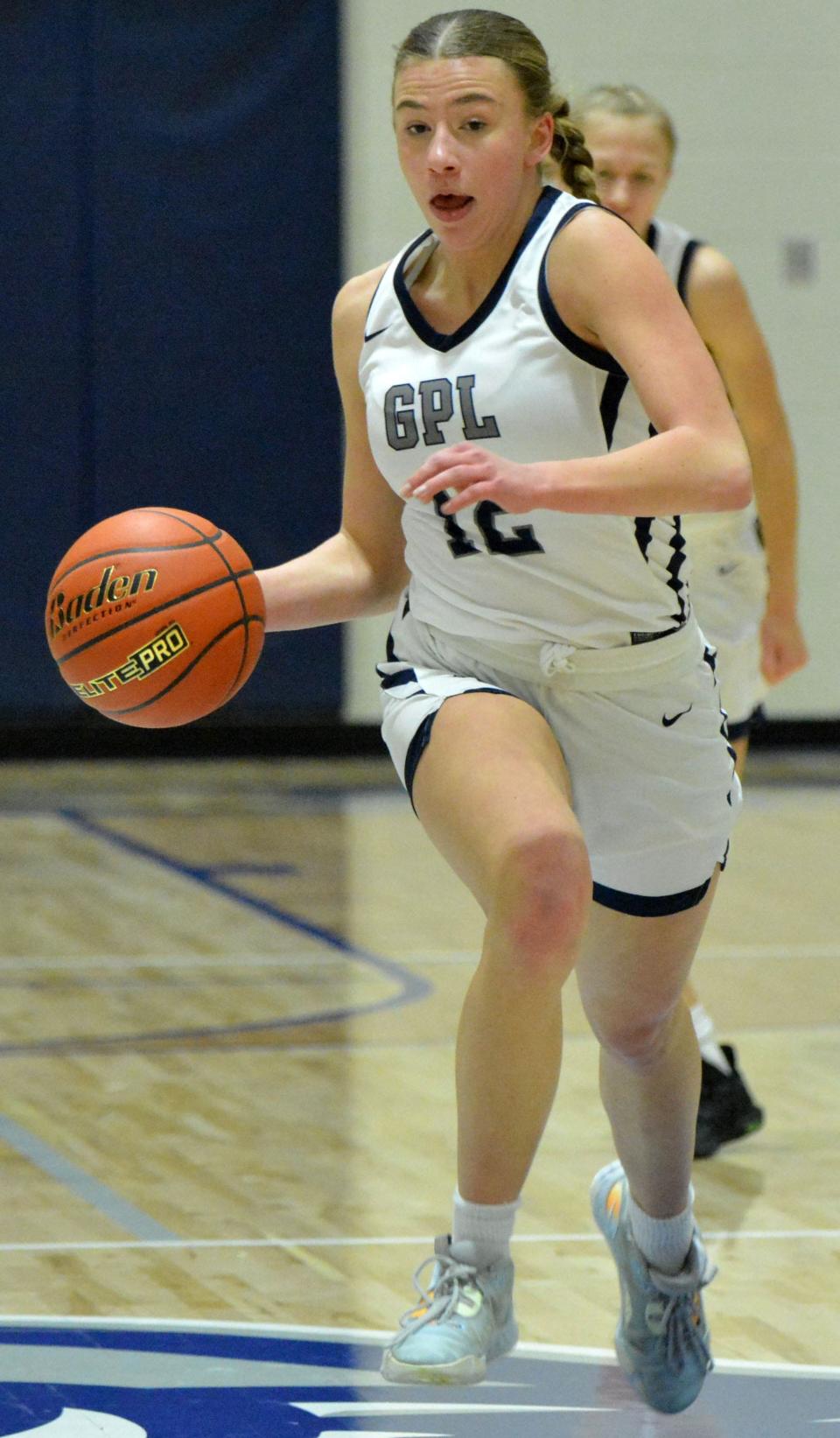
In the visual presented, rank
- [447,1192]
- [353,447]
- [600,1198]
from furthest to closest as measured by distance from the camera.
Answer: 1. [447,1192]
2. [600,1198]
3. [353,447]

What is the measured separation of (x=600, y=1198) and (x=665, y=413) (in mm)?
1254

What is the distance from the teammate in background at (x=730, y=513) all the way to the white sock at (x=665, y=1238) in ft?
3.19

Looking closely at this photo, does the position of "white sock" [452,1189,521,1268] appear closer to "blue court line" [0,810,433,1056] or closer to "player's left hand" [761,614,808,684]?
"player's left hand" [761,614,808,684]

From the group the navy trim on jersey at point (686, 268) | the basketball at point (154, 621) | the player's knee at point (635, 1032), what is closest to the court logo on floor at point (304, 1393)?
the player's knee at point (635, 1032)

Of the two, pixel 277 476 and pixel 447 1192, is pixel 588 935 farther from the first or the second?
pixel 277 476

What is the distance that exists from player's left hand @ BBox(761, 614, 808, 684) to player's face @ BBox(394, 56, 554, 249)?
66.5 inches

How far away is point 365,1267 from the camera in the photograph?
3723 mm

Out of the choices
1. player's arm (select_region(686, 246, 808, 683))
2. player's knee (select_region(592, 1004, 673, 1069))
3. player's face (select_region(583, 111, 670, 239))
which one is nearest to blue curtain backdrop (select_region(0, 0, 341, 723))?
player's arm (select_region(686, 246, 808, 683))

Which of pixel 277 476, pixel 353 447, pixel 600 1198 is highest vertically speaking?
pixel 353 447

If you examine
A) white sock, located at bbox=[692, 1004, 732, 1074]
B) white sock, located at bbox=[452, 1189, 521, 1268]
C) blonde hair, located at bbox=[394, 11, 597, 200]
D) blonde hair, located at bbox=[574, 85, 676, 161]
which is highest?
blonde hair, located at bbox=[394, 11, 597, 200]

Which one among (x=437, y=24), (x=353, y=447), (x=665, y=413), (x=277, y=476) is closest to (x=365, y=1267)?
(x=353, y=447)

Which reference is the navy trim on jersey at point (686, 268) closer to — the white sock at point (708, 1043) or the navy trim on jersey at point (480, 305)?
the navy trim on jersey at point (480, 305)

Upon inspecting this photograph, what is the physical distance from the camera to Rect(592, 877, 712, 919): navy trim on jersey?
9.66ft

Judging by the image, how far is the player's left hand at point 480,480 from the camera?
2.55 meters
